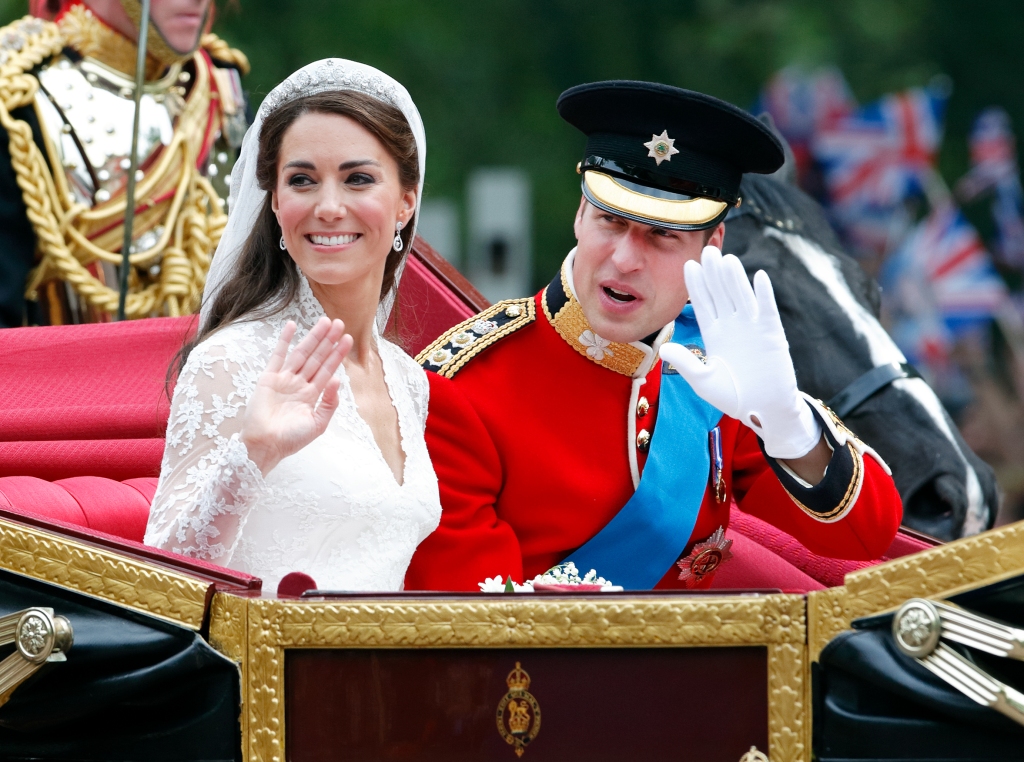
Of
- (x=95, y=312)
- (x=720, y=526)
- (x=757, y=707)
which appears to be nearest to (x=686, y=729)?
(x=757, y=707)

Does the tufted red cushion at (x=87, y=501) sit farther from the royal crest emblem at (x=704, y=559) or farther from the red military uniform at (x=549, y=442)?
the royal crest emblem at (x=704, y=559)

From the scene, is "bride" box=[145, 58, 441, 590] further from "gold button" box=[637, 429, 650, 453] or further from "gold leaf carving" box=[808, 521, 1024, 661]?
"gold leaf carving" box=[808, 521, 1024, 661]

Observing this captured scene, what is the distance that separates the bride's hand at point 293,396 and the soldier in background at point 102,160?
64.3 inches

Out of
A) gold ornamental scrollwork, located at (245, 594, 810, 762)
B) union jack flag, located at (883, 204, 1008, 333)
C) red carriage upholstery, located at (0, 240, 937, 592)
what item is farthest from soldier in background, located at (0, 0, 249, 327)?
union jack flag, located at (883, 204, 1008, 333)

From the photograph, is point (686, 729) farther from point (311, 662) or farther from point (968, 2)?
point (968, 2)

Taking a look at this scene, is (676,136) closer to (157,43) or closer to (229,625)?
(229,625)

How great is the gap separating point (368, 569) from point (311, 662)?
0.37 meters

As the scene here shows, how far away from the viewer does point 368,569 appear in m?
2.26

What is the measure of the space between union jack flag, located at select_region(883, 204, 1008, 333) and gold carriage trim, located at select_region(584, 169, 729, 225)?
4.42 meters

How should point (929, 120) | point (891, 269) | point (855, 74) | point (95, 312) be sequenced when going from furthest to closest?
point (855, 74)
point (929, 120)
point (891, 269)
point (95, 312)

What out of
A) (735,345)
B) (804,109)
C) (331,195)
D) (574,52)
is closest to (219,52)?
(331,195)

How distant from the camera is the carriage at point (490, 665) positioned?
5.79 feet

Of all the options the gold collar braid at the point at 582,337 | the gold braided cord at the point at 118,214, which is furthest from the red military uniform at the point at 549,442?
the gold braided cord at the point at 118,214

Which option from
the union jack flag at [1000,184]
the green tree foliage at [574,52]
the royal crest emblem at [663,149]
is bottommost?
the royal crest emblem at [663,149]
